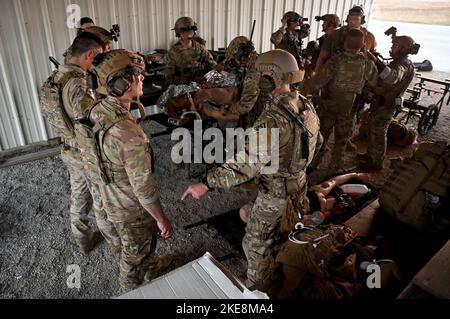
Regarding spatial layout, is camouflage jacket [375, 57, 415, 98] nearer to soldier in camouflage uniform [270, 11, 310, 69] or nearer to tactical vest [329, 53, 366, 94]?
tactical vest [329, 53, 366, 94]

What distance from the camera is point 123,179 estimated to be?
258 cm

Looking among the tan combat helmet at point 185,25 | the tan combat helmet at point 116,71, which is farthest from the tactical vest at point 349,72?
the tan combat helmet at point 116,71

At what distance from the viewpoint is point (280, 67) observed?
2.51 metres

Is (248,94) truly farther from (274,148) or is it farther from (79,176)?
(79,176)

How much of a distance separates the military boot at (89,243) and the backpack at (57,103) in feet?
3.72

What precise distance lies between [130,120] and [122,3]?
14.6 feet

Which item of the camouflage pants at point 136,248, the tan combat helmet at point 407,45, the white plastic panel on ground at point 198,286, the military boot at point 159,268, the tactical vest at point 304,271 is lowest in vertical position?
the military boot at point 159,268

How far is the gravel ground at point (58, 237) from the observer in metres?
3.28

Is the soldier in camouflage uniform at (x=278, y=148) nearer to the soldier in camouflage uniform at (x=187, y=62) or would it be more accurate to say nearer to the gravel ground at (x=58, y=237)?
the gravel ground at (x=58, y=237)

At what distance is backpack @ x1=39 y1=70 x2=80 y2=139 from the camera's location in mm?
3137

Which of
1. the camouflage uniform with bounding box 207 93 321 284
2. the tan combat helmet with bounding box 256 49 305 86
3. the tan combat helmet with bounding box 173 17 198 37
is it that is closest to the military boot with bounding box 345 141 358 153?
the tan combat helmet with bounding box 173 17 198 37

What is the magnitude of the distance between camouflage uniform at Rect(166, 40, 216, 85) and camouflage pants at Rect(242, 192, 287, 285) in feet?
10.4
